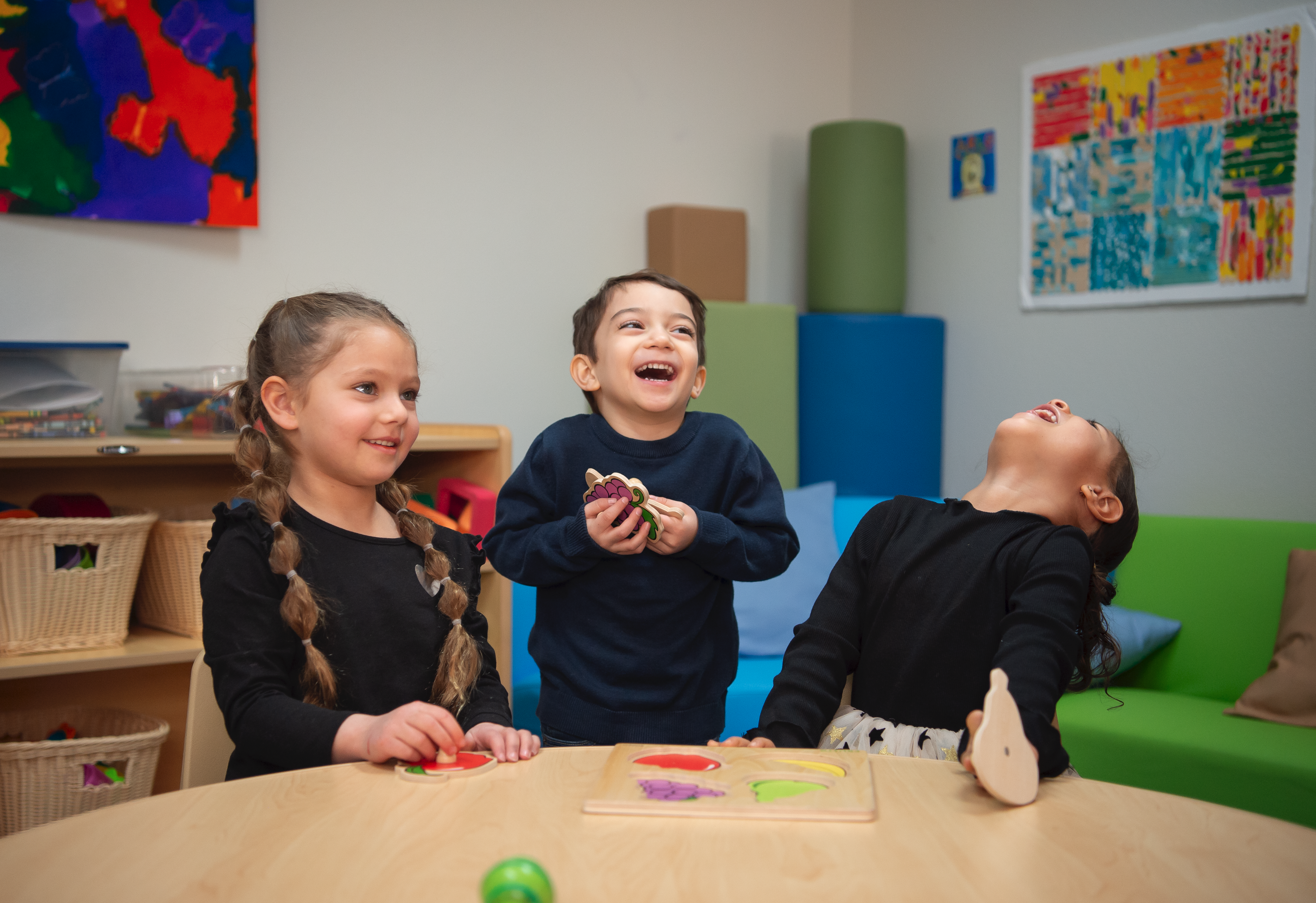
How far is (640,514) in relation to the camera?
1.23 meters

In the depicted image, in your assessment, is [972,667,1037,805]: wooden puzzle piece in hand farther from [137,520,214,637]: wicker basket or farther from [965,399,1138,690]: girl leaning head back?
[137,520,214,637]: wicker basket

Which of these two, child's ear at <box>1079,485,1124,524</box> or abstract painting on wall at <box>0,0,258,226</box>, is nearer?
child's ear at <box>1079,485,1124,524</box>

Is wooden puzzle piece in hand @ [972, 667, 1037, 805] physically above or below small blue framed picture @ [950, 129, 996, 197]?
below

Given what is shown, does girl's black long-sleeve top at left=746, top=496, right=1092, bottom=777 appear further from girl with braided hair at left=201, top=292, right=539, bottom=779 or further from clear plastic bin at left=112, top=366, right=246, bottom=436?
clear plastic bin at left=112, top=366, right=246, bottom=436

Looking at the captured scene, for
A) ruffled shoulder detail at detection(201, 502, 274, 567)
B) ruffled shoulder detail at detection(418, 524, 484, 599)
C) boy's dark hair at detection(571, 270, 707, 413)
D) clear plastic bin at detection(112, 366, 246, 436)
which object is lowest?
ruffled shoulder detail at detection(418, 524, 484, 599)

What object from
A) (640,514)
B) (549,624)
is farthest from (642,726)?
(640,514)

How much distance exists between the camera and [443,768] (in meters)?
0.96

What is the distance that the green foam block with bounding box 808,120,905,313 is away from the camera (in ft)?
10.4

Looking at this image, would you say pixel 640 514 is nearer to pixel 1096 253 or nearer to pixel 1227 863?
pixel 1227 863

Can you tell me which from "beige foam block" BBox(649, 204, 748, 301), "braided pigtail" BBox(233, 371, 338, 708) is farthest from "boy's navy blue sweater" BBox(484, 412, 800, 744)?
"beige foam block" BBox(649, 204, 748, 301)

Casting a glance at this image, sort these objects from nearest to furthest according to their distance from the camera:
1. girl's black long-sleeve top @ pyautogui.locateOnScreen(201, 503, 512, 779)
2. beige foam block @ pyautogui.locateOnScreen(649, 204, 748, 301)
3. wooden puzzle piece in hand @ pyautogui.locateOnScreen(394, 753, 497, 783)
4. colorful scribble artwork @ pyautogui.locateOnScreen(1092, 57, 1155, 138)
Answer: wooden puzzle piece in hand @ pyautogui.locateOnScreen(394, 753, 497, 783) < girl's black long-sleeve top @ pyautogui.locateOnScreen(201, 503, 512, 779) < colorful scribble artwork @ pyautogui.locateOnScreen(1092, 57, 1155, 138) < beige foam block @ pyautogui.locateOnScreen(649, 204, 748, 301)

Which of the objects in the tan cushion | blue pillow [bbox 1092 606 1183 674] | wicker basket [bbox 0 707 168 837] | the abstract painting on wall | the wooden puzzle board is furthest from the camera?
blue pillow [bbox 1092 606 1183 674]

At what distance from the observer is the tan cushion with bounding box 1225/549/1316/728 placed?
2.06 m

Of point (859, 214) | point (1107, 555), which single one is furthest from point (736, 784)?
point (859, 214)
